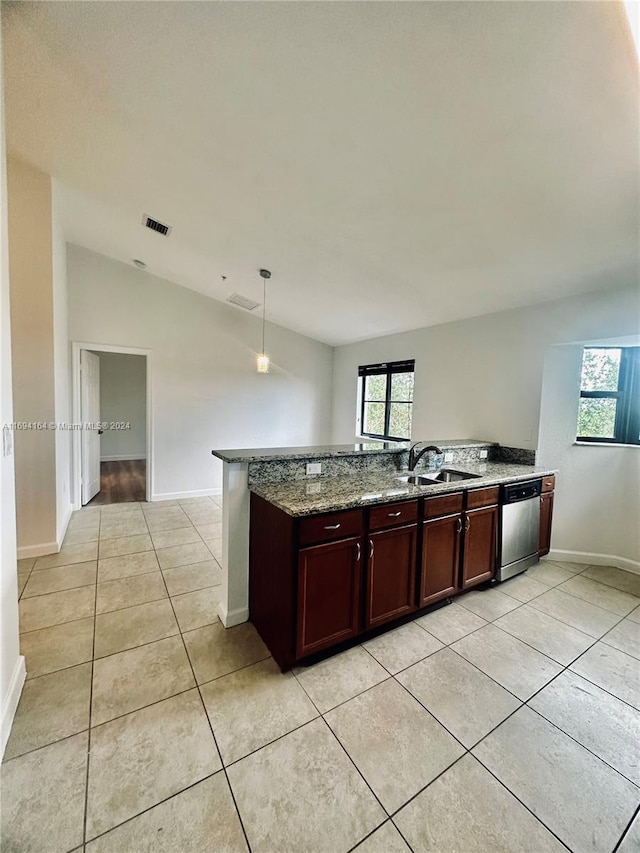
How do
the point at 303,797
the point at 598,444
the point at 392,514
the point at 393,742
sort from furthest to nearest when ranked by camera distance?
the point at 598,444
the point at 392,514
the point at 393,742
the point at 303,797

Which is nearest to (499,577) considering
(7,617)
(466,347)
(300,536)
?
(300,536)

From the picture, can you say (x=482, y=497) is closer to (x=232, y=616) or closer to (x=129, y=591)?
(x=232, y=616)

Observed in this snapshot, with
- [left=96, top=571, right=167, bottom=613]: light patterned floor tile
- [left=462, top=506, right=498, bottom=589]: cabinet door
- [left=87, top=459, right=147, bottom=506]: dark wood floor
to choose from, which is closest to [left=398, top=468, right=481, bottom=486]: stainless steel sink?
[left=462, top=506, right=498, bottom=589]: cabinet door

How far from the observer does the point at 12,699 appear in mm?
1559

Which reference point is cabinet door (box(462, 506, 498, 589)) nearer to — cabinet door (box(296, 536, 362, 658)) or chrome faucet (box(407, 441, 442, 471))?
A: chrome faucet (box(407, 441, 442, 471))

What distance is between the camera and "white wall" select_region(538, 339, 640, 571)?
3.18m

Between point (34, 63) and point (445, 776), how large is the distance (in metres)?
4.05

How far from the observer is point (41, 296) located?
299cm

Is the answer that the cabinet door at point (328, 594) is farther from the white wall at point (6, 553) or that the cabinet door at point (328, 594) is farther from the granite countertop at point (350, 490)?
the white wall at point (6, 553)

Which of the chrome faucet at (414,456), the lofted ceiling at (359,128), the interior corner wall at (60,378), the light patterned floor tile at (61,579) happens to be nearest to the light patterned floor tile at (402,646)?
the chrome faucet at (414,456)

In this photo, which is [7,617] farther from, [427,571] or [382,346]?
[382,346]

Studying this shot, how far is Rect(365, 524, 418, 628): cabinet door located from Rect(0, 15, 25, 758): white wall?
1.74 m

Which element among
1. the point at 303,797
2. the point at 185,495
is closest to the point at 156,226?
the point at 185,495

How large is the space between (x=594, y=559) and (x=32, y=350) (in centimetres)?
558
